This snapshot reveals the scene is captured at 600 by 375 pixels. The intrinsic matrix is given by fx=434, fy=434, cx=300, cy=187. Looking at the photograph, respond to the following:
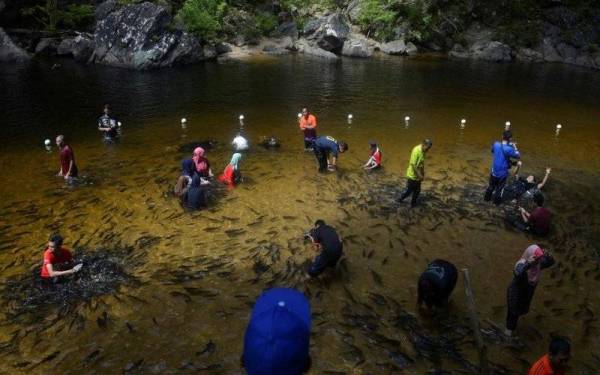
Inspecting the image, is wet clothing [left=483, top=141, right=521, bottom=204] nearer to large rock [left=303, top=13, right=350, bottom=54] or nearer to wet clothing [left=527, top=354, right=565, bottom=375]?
wet clothing [left=527, top=354, right=565, bottom=375]

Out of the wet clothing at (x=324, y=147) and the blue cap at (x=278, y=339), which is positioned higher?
the blue cap at (x=278, y=339)

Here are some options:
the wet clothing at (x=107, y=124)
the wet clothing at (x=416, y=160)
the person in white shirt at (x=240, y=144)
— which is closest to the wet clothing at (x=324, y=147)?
the wet clothing at (x=416, y=160)

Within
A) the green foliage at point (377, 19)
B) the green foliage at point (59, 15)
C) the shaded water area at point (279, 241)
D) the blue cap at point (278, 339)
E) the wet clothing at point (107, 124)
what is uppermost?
the green foliage at point (377, 19)

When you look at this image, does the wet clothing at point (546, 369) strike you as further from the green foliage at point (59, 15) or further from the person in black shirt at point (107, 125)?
the green foliage at point (59, 15)

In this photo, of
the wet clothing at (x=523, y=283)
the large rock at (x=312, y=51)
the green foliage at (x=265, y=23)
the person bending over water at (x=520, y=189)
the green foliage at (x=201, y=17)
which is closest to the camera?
the wet clothing at (x=523, y=283)

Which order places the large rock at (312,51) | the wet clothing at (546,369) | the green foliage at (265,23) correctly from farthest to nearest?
1. the green foliage at (265,23)
2. the large rock at (312,51)
3. the wet clothing at (546,369)

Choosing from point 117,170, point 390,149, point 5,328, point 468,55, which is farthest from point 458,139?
point 468,55

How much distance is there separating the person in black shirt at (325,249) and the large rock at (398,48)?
1974 inches

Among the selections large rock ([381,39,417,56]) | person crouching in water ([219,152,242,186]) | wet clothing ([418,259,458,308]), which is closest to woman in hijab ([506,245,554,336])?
wet clothing ([418,259,458,308])

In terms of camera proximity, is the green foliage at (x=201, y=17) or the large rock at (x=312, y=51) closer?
the green foliage at (x=201, y=17)

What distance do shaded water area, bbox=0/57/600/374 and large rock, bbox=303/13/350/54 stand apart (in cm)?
2957

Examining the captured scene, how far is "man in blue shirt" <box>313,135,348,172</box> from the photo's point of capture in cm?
1706

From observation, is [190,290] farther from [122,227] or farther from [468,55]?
[468,55]

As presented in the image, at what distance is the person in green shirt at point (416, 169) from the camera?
44.7 feet
